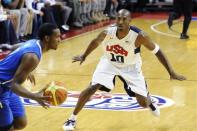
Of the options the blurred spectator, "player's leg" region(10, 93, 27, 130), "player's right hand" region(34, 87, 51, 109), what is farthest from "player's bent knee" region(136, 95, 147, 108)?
the blurred spectator

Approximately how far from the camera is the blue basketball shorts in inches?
194

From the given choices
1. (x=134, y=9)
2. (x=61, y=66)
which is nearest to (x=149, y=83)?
(x=61, y=66)

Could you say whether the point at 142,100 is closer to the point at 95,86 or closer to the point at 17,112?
the point at 95,86

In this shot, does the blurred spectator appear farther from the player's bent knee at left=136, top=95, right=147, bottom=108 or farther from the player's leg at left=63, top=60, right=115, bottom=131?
the player's leg at left=63, top=60, right=115, bottom=131

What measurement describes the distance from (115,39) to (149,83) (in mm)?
2670

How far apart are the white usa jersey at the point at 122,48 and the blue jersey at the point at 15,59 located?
1.82m

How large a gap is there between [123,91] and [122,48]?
2.10 meters

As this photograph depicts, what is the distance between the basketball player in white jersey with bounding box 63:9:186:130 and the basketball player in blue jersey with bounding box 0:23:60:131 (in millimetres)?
1436

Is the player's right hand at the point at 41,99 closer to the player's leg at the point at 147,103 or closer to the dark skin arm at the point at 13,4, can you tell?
the player's leg at the point at 147,103

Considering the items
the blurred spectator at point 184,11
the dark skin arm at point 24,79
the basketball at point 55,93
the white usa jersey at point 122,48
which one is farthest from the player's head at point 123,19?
the blurred spectator at point 184,11

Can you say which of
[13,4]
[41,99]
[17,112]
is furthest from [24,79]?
[13,4]

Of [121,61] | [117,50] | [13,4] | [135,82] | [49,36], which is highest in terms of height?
[49,36]

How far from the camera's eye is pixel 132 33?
641cm

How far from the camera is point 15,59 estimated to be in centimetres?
478
